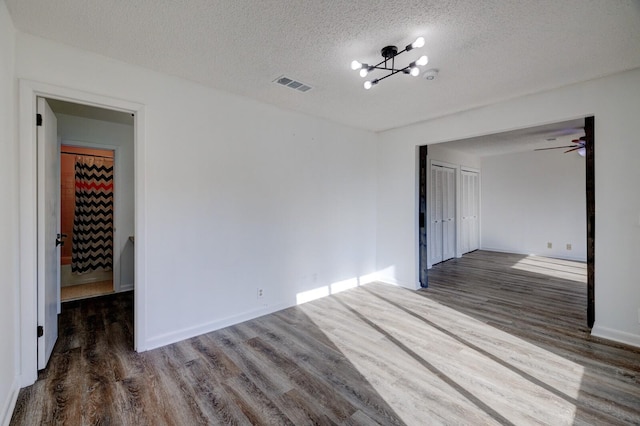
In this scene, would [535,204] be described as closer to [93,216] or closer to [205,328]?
[205,328]

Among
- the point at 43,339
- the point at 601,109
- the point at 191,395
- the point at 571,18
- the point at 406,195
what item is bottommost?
the point at 191,395

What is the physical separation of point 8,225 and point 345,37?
269 centimetres

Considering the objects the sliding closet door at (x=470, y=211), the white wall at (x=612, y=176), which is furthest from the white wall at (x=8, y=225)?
the sliding closet door at (x=470, y=211)

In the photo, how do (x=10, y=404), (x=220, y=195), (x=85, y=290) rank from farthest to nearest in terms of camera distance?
(x=85, y=290), (x=220, y=195), (x=10, y=404)

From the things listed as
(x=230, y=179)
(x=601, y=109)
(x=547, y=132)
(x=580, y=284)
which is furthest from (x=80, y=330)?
(x=547, y=132)

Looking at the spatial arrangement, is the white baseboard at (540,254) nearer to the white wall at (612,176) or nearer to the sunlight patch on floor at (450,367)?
the white wall at (612,176)

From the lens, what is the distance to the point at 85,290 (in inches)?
177

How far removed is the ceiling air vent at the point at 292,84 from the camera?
293 centimetres

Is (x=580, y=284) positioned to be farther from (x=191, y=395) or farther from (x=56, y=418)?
(x=56, y=418)

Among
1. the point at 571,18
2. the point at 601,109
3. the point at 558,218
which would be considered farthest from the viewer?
the point at 558,218

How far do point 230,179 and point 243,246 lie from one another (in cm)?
78

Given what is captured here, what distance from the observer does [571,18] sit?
6.44 feet

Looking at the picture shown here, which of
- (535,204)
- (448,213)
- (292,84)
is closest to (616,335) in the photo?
(448,213)

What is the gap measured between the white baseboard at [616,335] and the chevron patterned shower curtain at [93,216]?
681 centimetres
